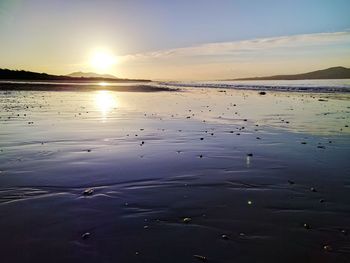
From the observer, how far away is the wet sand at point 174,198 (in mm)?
4762

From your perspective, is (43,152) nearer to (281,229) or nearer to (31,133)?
(31,133)

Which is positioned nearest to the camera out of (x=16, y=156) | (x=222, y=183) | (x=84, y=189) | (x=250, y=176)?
(x=84, y=189)

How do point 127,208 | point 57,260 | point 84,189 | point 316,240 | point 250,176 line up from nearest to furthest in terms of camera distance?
point 57,260, point 316,240, point 127,208, point 84,189, point 250,176

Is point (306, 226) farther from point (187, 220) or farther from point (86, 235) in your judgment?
point (86, 235)

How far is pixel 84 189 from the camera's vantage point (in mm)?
7109

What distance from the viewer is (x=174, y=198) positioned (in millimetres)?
6676

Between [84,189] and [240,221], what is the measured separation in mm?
3239

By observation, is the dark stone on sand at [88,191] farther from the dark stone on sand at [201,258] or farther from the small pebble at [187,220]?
the dark stone on sand at [201,258]

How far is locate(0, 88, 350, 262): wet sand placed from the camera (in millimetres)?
4762

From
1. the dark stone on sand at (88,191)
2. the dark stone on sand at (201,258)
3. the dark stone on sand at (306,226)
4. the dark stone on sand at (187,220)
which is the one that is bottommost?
the dark stone on sand at (201,258)

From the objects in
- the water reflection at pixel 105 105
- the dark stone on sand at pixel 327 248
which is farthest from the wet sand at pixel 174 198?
the water reflection at pixel 105 105

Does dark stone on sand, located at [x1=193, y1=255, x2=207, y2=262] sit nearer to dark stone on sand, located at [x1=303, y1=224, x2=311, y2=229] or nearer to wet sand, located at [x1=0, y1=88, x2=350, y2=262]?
wet sand, located at [x1=0, y1=88, x2=350, y2=262]

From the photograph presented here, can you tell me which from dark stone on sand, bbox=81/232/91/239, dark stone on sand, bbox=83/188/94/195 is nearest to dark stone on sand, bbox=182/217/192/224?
dark stone on sand, bbox=81/232/91/239

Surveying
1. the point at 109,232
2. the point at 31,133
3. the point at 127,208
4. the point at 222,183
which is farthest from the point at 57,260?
the point at 31,133
